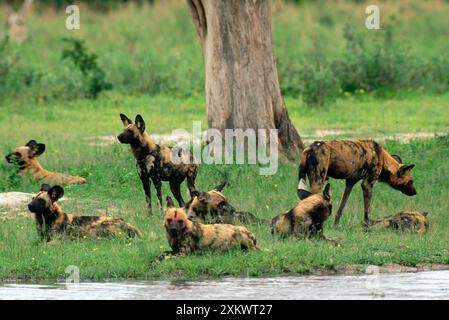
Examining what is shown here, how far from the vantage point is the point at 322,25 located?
2906 centimetres

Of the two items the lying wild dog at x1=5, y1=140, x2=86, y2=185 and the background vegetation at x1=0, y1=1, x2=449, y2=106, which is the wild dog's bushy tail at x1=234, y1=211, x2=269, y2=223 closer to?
the lying wild dog at x1=5, y1=140, x2=86, y2=185

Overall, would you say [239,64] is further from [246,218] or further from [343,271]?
[343,271]

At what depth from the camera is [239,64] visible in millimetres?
14641

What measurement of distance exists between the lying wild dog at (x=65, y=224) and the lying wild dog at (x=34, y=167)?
9.13 ft

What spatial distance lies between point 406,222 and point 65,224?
2.81 metres

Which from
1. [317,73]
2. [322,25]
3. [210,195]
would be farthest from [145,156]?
[322,25]

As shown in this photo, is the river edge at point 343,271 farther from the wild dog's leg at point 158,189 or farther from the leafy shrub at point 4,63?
the leafy shrub at point 4,63

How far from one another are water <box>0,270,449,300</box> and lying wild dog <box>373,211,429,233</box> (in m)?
1.36

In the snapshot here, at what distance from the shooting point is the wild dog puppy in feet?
33.5

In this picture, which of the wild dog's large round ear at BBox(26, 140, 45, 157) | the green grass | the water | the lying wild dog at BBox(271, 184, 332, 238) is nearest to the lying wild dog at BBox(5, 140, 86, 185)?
the wild dog's large round ear at BBox(26, 140, 45, 157)

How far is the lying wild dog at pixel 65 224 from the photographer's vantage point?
11.1 meters

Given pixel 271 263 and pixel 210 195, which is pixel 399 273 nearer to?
pixel 271 263
